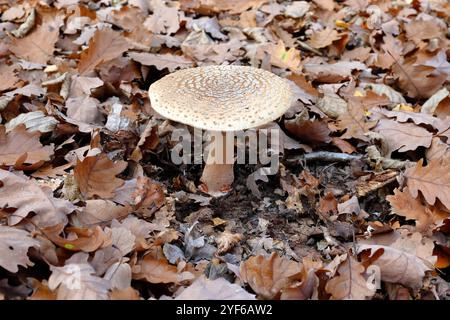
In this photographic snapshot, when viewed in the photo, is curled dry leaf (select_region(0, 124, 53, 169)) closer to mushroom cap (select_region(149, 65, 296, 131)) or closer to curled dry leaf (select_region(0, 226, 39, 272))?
curled dry leaf (select_region(0, 226, 39, 272))

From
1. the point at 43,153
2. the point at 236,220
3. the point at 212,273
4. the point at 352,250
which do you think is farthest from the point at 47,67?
the point at 352,250

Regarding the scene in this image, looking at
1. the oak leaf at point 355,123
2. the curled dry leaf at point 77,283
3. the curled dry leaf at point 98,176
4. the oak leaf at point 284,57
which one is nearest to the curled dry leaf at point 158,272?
the curled dry leaf at point 77,283

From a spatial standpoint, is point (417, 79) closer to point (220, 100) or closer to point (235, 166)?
point (235, 166)

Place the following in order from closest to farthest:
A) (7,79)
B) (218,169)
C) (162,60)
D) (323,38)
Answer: (218,169), (7,79), (162,60), (323,38)

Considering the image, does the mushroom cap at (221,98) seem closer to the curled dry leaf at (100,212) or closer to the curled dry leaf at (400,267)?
the curled dry leaf at (100,212)


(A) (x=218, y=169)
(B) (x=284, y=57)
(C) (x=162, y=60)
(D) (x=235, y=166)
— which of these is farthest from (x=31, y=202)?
(B) (x=284, y=57)

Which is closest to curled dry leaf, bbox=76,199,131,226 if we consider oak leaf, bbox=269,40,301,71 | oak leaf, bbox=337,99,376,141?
oak leaf, bbox=337,99,376,141
